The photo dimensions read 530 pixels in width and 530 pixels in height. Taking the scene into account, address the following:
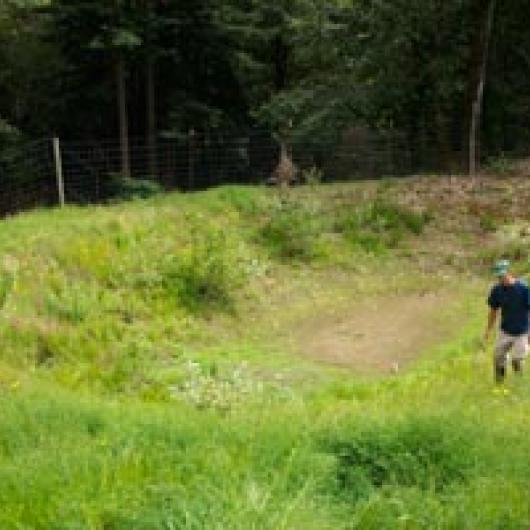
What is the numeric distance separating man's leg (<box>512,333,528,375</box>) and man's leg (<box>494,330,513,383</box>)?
74 mm

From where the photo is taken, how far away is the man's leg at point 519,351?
11.2 metres

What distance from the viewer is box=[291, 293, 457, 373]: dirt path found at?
13.7m

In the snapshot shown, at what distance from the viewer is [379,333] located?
1480 centimetres

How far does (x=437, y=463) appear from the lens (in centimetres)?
807

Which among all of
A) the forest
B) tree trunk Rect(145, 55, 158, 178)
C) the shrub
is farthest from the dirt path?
tree trunk Rect(145, 55, 158, 178)

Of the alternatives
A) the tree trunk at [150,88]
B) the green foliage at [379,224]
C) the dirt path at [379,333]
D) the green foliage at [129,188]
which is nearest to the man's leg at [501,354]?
the dirt path at [379,333]

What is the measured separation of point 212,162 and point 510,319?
45.3 feet

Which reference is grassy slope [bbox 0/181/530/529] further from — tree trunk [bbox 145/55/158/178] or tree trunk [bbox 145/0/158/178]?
tree trunk [bbox 145/55/158/178]

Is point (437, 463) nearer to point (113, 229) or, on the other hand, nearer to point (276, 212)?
point (113, 229)

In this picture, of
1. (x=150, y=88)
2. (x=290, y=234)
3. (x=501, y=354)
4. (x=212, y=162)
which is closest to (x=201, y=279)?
(x=290, y=234)

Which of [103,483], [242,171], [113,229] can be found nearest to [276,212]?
[113,229]

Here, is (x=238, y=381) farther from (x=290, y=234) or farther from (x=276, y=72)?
(x=276, y=72)

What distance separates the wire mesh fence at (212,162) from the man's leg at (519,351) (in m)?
9.91

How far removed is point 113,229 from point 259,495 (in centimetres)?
940
